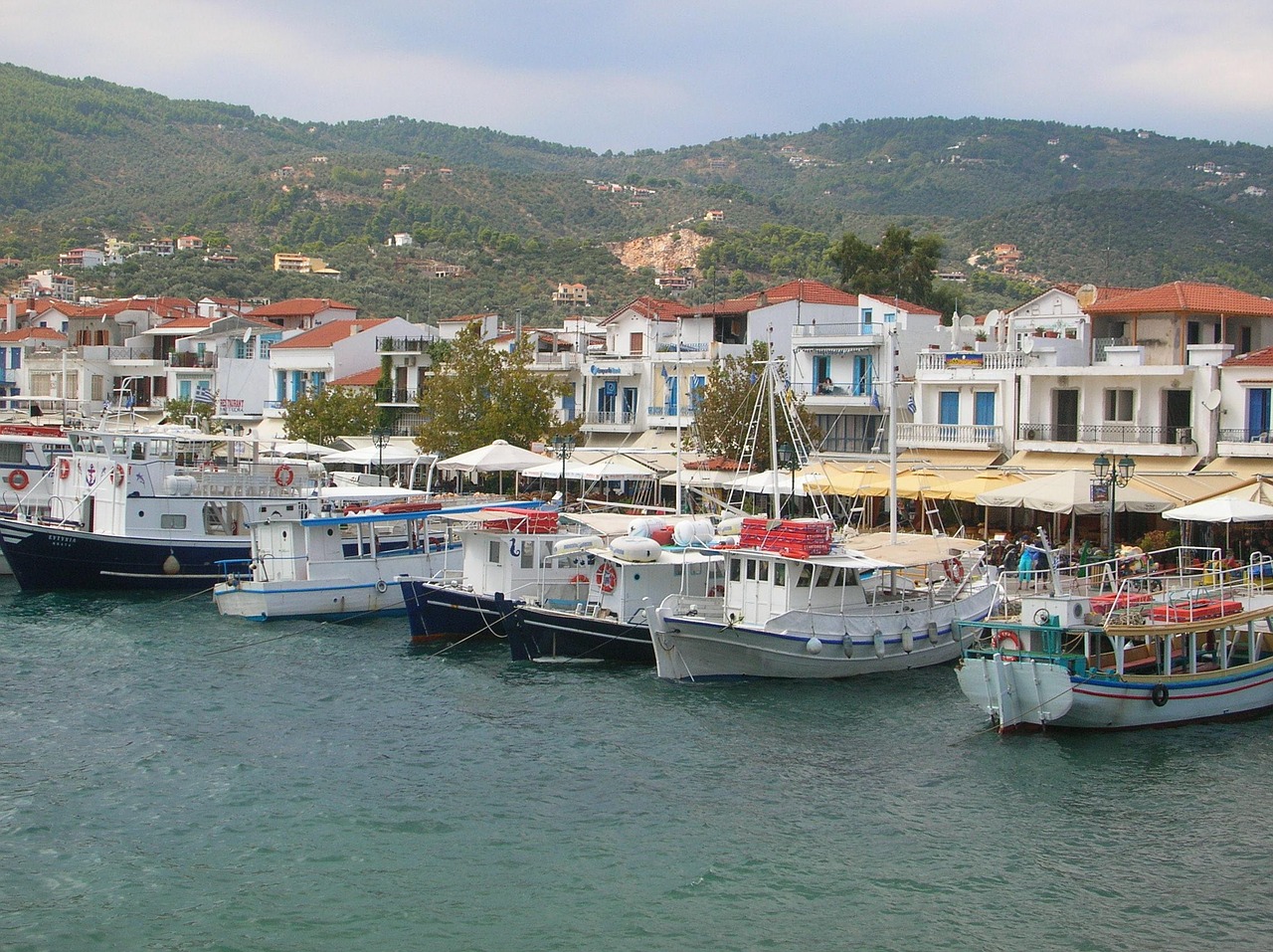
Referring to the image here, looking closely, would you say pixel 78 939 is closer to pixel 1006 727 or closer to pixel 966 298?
pixel 1006 727

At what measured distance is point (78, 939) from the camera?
17.5m

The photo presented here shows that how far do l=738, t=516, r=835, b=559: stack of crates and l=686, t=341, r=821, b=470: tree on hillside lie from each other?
17305 millimetres

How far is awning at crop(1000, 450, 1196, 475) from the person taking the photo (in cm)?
4197

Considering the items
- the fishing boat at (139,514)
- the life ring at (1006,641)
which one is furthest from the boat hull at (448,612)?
the life ring at (1006,641)

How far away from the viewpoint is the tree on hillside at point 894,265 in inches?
3083

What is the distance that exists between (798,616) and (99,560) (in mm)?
23010

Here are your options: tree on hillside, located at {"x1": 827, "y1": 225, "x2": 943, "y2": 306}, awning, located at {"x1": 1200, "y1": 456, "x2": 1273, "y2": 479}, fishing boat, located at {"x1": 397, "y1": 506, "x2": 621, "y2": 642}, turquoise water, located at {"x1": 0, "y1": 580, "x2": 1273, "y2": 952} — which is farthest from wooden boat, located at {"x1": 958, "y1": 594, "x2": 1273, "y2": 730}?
tree on hillside, located at {"x1": 827, "y1": 225, "x2": 943, "y2": 306}

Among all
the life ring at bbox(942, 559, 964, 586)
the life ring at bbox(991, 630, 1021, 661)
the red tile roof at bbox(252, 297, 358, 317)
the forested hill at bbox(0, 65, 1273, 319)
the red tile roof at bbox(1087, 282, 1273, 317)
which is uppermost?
the forested hill at bbox(0, 65, 1273, 319)

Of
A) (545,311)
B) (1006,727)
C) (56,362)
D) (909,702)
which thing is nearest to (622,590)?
(909,702)

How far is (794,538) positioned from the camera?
98.7 ft

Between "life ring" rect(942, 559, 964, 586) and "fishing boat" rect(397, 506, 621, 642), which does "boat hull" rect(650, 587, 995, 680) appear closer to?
"life ring" rect(942, 559, 964, 586)

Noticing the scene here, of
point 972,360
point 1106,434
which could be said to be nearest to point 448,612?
point 1106,434

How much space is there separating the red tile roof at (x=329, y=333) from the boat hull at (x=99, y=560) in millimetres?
33751

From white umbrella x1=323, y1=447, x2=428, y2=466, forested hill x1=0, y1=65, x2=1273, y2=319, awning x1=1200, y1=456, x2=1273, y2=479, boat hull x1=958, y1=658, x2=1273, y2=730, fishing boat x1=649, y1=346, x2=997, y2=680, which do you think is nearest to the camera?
boat hull x1=958, y1=658, x2=1273, y2=730
